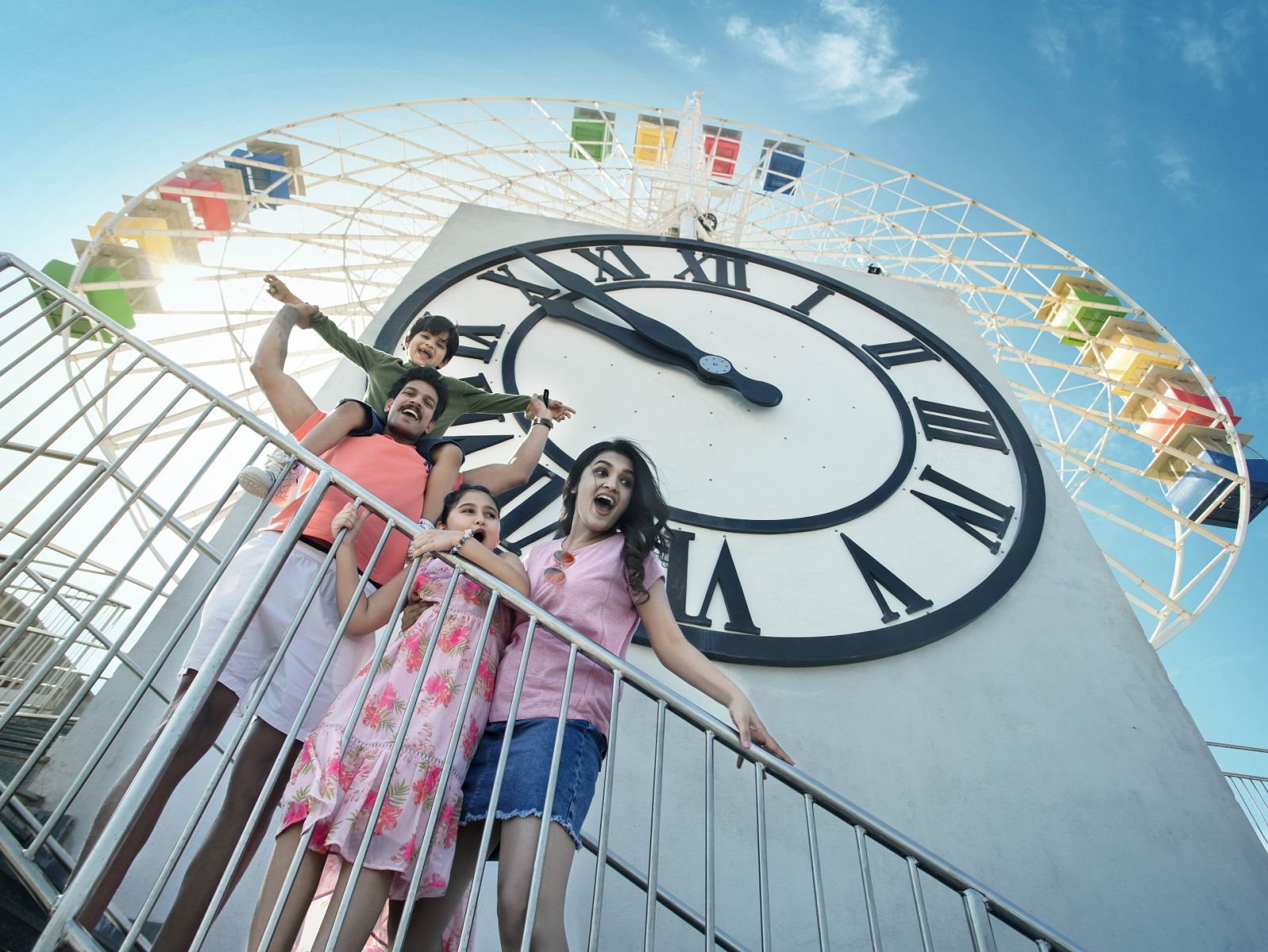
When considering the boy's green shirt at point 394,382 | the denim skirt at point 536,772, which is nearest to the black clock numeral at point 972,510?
the boy's green shirt at point 394,382

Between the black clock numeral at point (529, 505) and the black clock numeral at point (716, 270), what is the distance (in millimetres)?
2360

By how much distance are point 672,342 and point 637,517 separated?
7.88ft

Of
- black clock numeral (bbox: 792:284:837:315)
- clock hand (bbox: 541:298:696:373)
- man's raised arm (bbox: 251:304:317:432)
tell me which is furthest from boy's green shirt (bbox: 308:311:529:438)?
black clock numeral (bbox: 792:284:837:315)

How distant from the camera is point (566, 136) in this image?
877cm

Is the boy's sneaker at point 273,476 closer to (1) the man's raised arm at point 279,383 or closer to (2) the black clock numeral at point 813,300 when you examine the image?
(1) the man's raised arm at point 279,383

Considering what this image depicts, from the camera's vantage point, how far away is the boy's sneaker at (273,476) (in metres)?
1.82

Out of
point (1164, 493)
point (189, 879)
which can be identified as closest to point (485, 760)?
point (189, 879)

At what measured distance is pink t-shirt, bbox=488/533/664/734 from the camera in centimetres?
175

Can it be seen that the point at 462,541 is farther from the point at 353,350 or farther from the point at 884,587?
the point at 884,587

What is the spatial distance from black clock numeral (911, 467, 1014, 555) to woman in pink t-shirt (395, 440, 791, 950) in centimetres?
210

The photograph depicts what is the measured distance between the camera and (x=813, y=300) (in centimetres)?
528

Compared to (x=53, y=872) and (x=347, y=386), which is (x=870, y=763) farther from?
(x=347, y=386)

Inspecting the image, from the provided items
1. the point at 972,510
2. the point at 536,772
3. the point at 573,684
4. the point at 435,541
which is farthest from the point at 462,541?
the point at 972,510

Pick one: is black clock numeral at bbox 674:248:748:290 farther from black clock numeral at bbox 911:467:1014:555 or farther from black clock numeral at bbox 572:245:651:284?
black clock numeral at bbox 911:467:1014:555
